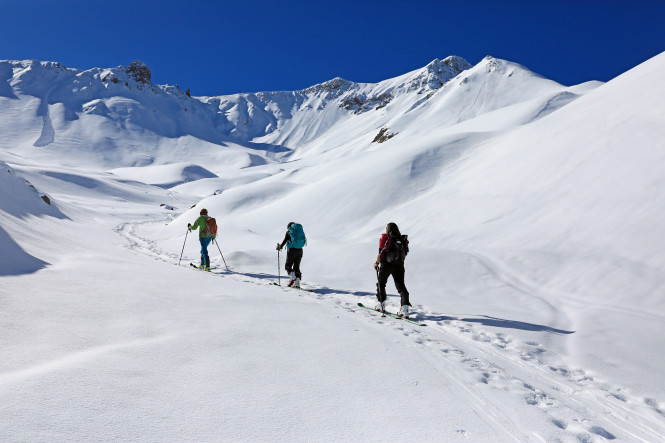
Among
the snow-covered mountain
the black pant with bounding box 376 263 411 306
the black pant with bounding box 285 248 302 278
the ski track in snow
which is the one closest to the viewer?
the snow-covered mountain

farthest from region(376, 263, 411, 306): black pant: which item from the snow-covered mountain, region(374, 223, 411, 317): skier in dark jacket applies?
the snow-covered mountain

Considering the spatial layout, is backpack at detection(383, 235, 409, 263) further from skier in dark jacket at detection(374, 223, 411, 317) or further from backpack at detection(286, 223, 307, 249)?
backpack at detection(286, 223, 307, 249)

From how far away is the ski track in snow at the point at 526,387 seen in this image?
351 centimetres

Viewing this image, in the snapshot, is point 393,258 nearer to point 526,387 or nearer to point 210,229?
point 526,387

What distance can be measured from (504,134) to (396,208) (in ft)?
34.5

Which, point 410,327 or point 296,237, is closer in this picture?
point 410,327

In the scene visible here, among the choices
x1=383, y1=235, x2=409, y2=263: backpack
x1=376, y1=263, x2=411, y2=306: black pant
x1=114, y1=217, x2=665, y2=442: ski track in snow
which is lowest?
x1=114, y1=217, x2=665, y2=442: ski track in snow

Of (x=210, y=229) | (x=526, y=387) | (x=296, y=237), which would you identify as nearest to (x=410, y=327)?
(x=526, y=387)

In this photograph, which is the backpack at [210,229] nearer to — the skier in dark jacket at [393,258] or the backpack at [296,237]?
the backpack at [296,237]

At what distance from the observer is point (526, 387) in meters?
4.36

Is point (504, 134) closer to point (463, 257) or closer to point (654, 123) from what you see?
point (654, 123)

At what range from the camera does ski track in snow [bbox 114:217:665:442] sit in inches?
138

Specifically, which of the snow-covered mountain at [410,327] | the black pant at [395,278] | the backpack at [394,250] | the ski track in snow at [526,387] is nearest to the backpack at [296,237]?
the snow-covered mountain at [410,327]

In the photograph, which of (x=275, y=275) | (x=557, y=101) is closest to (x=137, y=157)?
(x=557, y=101)
